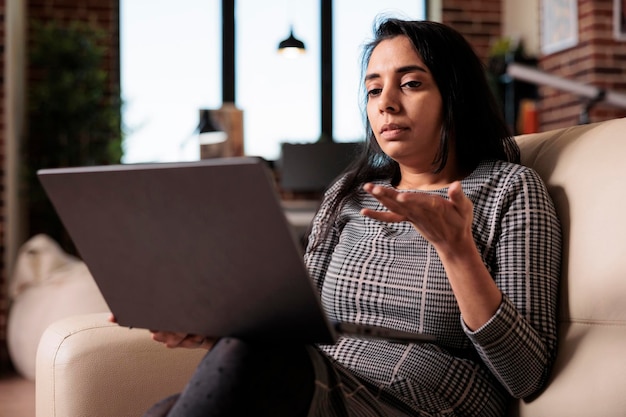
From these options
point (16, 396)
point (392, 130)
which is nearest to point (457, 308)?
point (392, 130)

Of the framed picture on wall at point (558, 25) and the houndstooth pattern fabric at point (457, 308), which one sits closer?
the houndstooth pattern fabric at point (457, 308)

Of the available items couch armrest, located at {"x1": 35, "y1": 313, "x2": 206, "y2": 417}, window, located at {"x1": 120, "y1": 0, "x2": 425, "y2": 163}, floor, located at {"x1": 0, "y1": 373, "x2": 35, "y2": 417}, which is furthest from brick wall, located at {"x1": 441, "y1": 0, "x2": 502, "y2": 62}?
couch armrest, located at {"x1": 35, "y1": 313, "x2": 206, "y2": 417}

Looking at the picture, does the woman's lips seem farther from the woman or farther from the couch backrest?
the couch backrest

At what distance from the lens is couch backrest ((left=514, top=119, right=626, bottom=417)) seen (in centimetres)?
115

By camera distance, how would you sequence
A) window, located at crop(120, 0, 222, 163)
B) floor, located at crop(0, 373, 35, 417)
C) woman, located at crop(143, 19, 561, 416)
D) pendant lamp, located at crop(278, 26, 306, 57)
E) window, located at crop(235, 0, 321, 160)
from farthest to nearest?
window, located at crop(235, 0, 321, 160) → window, located at crop(120, 0, 222, 163) → pendant lamp, located at crop(278, 26, 306, 57) → floor, located at crop(0, 373, 35, 417) → woman, located at crop(143, 19, 561, 416)

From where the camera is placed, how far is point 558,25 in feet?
15.9

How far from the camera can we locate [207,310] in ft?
3.18

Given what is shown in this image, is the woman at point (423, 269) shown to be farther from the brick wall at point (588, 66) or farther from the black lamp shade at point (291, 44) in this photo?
the brick wall at point (588, 66)

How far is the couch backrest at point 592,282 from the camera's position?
1149 mm

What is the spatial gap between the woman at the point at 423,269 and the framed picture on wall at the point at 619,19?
132 inches

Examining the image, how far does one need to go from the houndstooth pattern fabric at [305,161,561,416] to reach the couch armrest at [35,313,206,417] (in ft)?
1.02

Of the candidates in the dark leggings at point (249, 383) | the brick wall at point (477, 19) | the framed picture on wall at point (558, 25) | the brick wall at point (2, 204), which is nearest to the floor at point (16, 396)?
the brick wall at point (2, 204)

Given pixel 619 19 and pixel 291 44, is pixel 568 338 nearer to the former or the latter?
pixel 291 44

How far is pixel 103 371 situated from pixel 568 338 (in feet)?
2.58
